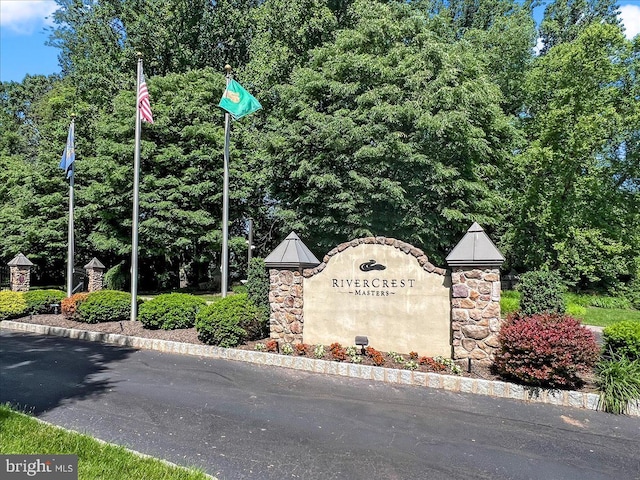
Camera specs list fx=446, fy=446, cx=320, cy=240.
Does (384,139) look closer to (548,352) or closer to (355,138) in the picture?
(355,138)

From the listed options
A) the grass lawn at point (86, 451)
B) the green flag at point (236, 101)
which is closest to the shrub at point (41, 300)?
the green flag at point (236, 101)

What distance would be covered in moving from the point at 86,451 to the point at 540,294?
894cm

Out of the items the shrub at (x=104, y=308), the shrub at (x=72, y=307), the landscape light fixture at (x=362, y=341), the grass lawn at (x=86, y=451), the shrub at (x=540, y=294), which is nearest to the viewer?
the grass lawn at (x=86, y=451)

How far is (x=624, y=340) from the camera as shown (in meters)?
6.52

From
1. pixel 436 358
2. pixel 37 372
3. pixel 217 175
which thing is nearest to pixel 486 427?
pixel 436 358

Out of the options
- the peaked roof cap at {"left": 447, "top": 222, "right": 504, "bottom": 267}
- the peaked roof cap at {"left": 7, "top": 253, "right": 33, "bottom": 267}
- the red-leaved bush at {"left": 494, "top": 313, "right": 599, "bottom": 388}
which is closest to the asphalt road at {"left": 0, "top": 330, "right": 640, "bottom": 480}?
the red-leaved bush at {"left": 494, "top": 313, "right": 599, "bottom": 388}

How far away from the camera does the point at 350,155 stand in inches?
634

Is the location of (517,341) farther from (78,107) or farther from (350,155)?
(78,107)

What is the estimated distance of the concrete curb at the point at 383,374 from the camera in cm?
611

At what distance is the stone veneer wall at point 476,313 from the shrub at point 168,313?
6.35m

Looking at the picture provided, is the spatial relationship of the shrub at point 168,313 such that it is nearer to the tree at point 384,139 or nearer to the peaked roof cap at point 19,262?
the tree at point 384,139

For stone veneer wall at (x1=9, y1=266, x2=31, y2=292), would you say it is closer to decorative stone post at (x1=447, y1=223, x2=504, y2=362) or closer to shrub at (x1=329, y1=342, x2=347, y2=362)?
shrub at (x1=329, y1=342, x2=347, y2=362)

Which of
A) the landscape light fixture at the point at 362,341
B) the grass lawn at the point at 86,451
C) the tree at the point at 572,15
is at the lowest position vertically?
the grass lawn at the point at 86,451

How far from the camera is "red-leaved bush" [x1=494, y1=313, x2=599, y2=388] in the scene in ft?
20.2
